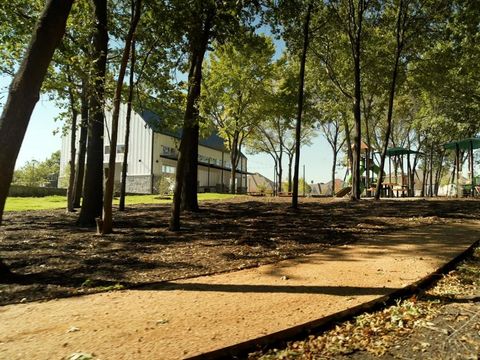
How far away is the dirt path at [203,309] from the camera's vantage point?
11.7 ft

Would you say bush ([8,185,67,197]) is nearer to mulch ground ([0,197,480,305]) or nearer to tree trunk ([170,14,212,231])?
mulch ground ([0,197,480,305])

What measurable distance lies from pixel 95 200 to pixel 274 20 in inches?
329

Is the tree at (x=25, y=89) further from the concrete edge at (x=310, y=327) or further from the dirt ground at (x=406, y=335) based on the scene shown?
the dirt ground at (x=406, y=335)

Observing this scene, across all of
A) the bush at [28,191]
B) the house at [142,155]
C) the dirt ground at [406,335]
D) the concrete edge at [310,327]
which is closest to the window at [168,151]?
the house at [142,155]

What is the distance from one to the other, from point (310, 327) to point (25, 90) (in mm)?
4782

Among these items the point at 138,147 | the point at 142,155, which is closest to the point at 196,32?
the point at 142,155

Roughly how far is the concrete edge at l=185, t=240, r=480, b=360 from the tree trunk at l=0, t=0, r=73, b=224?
381cm

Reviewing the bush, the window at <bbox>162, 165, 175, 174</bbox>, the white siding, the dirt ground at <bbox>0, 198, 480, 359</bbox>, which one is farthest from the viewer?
the window at <bbox>162, 165, 175, 174</bbox>

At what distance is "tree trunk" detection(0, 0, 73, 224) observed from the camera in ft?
17.5

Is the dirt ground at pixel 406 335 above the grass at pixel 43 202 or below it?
below

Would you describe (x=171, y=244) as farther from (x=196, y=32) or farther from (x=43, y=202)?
(x=43, y=202)

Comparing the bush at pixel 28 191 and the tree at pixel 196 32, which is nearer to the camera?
the tree at pixel 196 32

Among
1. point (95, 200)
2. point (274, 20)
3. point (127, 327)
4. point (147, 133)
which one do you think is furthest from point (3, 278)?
point (147, 133)

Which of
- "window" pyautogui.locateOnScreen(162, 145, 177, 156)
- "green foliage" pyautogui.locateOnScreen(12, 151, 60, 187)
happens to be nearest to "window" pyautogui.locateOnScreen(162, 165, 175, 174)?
"window" pyautogui.locateOnScreen(162, 145, 177, 156)
